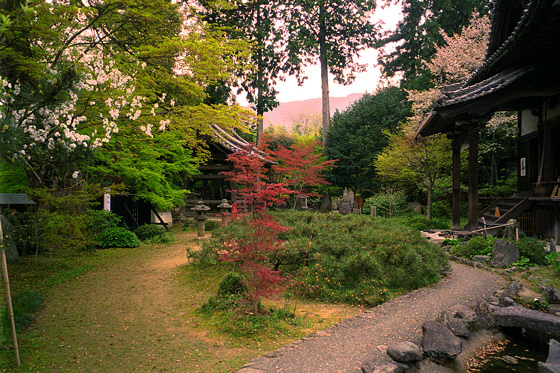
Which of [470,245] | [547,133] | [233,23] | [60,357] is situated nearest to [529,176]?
[547,133]

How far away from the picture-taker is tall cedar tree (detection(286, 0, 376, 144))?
2850 cm

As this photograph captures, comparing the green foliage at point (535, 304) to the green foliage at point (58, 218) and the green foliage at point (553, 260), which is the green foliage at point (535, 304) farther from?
the green foliage at point (58, 218)

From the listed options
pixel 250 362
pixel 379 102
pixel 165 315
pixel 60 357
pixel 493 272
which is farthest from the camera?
pixel 379 102

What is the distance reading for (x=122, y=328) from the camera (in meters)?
5.11

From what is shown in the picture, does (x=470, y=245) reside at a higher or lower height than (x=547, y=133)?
lower

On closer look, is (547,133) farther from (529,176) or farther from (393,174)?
(393,174)

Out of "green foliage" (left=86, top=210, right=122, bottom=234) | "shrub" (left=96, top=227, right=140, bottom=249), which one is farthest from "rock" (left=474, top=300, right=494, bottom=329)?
"green foliage" (left=86, top=210, right=122, bottom=234)

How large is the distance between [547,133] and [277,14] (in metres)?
24.8

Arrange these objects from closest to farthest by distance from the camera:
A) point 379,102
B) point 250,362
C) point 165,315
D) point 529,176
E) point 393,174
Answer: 1. point 250,362
2. point 165,315
3. point 529,176
4. point 393,174
5. point 379,102

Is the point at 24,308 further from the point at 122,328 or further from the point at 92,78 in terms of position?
the point at 92,78

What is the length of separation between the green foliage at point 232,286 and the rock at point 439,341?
3.20 metres

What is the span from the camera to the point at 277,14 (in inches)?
1155

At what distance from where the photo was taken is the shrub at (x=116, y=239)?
11797 mm

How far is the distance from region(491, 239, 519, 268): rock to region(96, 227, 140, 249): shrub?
Result: 11.4 meters
